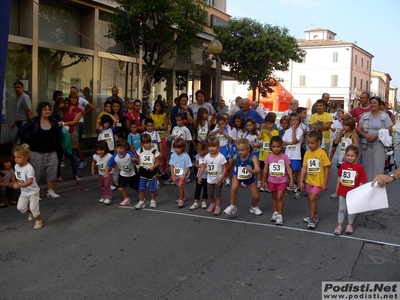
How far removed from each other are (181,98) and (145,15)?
259 cm

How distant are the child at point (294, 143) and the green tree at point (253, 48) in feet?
40.0

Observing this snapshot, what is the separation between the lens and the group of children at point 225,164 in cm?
655

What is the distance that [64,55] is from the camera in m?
13.0

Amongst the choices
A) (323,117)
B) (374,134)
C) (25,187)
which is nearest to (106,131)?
(25,187)

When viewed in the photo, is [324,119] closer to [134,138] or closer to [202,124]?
[202,124]

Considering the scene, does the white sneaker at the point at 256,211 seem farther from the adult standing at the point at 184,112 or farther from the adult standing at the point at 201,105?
the adult standing at the point at 201,105

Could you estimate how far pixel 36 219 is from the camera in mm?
6590

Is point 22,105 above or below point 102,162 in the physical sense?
above

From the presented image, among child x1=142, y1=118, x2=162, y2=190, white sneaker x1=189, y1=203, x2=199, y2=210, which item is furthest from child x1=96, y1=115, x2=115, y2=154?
white sneaker x1=189, y1=203, x2=199, y2=210

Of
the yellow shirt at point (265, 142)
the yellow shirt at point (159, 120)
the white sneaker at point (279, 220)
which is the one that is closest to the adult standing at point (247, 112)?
the yellow shirt at point (265, 142)

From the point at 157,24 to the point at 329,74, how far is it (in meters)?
58.9

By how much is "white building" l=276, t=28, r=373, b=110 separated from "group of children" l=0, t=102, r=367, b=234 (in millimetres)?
57427

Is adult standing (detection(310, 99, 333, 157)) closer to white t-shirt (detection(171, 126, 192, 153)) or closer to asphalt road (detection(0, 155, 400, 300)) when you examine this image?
asphalt road (detection(0, 155, 400, 300))

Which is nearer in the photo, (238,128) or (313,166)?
(313,166)
